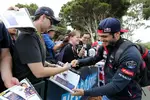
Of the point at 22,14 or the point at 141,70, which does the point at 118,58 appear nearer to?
the point at 141,70

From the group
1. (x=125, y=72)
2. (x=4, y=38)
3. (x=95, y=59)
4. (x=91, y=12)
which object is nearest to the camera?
(x=4, y=38)

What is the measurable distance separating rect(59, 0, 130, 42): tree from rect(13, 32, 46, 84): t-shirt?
110 ft

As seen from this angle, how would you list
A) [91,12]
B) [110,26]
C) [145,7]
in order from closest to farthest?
[110,26]
[91,12]
[145,7]

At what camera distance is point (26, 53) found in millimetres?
2520

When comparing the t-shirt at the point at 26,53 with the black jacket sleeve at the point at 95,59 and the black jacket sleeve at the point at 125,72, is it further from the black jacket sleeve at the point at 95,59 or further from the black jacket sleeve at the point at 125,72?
the black jacket sleeve at the point at 95,59

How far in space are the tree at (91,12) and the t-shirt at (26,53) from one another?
33482 mm

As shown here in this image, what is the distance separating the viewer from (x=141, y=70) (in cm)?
302

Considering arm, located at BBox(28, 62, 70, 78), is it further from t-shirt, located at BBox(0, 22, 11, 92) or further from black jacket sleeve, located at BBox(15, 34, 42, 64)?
t-shirt, located at BBox(0, 22, 11, 92)

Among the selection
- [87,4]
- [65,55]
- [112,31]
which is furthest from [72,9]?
[112,31]

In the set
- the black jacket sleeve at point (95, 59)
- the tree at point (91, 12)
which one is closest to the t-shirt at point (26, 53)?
the black jacket sleeve at point (95, 59)

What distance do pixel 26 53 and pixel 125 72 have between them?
1101 millimetres

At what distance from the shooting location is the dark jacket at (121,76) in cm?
282

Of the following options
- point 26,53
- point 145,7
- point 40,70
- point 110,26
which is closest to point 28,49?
point 26,53

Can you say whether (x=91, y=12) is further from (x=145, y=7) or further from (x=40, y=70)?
(x=40, y=70)
